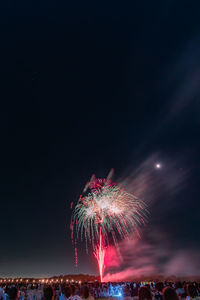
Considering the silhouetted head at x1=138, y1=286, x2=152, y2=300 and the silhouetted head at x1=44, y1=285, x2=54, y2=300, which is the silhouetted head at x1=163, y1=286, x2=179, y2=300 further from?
the silhouetted head at x1=44, y1=285, x2=54, y2=300

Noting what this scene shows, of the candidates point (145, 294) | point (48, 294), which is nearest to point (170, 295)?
point (145, 294)

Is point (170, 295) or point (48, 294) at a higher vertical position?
A: point (48, 294)

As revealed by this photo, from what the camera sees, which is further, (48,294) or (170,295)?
(48,294)

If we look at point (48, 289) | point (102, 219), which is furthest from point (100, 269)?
point (48, 289)

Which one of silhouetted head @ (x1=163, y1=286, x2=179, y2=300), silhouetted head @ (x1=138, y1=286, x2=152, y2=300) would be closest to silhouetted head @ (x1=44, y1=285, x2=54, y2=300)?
silhouetted head @ (x1=138, y1=286, x2=152, y2=300)

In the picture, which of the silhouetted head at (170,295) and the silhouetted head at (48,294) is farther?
the silhouetted head at (48,294)

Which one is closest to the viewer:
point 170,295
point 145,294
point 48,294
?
point 170,295

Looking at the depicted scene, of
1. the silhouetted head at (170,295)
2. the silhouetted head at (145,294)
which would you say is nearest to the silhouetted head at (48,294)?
the silhouetted head at (145,294)

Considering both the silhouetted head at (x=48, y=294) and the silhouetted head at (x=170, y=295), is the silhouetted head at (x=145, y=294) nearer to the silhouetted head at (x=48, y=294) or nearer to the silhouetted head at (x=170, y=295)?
the silhouetted head at (x=170, y=295)

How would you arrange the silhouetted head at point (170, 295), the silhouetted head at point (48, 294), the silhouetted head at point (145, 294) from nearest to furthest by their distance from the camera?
1. the silhouetted head at point (170, 295)
2. the silhouetted head at point (145, 294)
3. the silhouetted head at point (48, 294)

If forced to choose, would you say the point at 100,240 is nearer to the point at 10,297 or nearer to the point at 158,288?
the point at 158,288

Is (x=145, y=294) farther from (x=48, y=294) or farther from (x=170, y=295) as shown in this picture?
(x=48, y=294)
